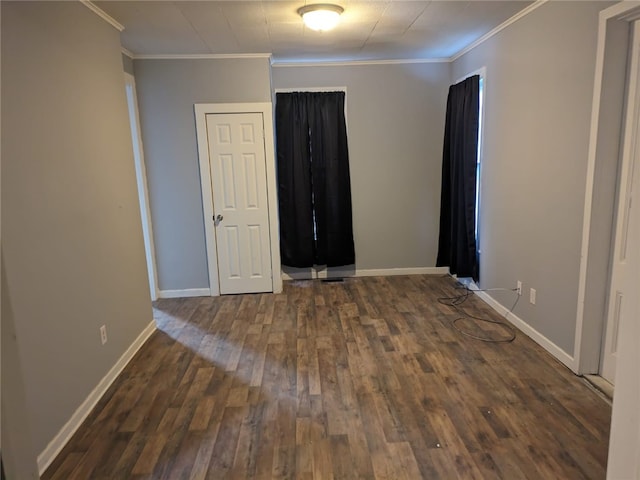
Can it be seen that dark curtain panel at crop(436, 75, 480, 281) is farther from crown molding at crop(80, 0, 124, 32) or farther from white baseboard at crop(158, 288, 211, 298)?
crown molding at crop(80, 0, 124, 32)

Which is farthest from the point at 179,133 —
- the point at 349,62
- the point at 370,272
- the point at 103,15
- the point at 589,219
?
the point at 589,219

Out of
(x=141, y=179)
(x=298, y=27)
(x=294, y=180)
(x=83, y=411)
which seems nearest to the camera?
(x=83, y=411)

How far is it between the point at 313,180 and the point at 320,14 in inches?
83.2

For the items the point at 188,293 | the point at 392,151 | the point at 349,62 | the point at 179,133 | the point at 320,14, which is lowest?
the point at 188,293

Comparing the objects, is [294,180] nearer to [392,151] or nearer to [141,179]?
[392,151]

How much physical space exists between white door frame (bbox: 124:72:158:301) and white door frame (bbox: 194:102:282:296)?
0.59 m

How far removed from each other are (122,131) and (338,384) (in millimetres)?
2491

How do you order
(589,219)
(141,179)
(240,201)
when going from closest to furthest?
(589,219) → (141,179) → (240,201)

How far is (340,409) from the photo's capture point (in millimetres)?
2430

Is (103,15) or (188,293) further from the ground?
(103,15)

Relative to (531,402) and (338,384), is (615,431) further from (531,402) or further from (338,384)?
(338,384)

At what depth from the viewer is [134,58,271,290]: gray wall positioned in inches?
165

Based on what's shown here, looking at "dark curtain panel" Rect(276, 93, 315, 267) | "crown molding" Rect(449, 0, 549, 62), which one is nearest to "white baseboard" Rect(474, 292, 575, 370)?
"dark curtain panel" Rect(276, 93, 315, 267)

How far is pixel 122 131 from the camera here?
3143mm
